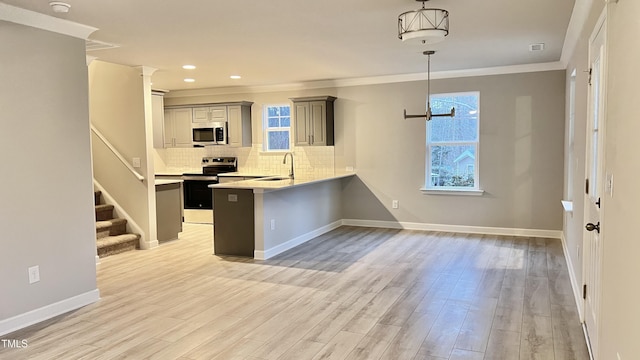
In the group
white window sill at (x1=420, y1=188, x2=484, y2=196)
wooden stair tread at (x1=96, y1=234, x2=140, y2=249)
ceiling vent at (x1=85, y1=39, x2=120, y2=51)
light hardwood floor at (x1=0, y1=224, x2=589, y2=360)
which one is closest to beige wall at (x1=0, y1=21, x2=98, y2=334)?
light hardwood floor at (x1=0, y1=224, x2=589, y2=360)

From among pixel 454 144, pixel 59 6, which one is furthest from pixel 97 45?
pixel 454 144

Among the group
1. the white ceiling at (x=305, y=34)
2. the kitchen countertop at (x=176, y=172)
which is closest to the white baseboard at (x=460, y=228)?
the white ceiling at (x=305, y=34)

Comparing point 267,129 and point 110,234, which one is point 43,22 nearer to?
point 110,234

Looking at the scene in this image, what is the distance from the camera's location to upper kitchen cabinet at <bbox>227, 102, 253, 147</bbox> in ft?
27.1

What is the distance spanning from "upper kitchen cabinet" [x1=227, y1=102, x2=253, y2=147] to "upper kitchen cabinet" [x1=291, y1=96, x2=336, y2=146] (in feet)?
3.42

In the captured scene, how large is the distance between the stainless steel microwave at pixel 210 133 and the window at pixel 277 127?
0.76 meters

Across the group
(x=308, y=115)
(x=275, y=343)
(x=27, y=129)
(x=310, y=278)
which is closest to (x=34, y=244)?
(x=27, y=129)

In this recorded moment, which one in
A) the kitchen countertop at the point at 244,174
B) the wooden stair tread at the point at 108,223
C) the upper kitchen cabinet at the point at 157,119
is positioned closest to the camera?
the wooden stair tread at the point at 108,223

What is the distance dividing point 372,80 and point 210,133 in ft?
10.2

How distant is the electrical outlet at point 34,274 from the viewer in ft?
11.8

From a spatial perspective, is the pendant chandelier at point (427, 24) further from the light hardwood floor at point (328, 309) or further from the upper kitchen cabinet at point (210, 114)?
the upper kitchen cabinet at point (210, 114)

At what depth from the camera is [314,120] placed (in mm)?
7684

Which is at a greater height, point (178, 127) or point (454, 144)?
point (178, 127)

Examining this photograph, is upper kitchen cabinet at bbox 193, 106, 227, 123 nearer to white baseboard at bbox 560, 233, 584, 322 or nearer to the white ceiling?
the white ceiling
